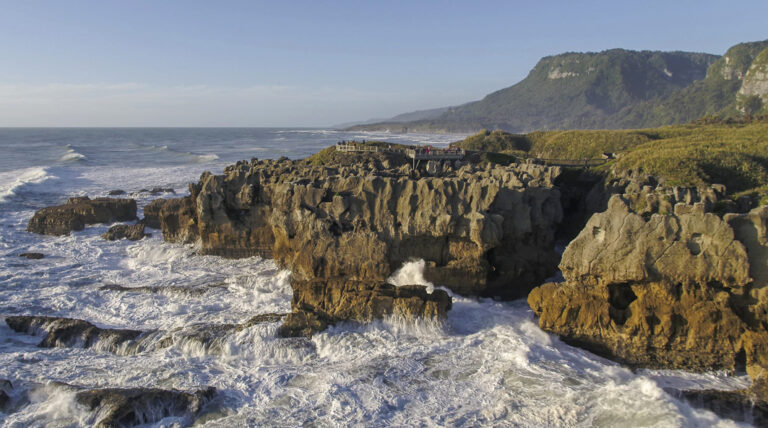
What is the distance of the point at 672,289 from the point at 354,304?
31.6 feet

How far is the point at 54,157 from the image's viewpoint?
85000 mm

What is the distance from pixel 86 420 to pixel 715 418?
15183 mm

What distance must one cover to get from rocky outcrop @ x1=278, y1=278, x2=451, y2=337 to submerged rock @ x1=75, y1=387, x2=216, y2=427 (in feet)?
12.6

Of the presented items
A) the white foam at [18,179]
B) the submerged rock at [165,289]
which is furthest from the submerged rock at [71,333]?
the white foam at [18,179]

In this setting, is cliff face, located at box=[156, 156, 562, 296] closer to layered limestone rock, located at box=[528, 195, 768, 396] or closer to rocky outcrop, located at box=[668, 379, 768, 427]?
layered limestone rock, located at box=[528, 195, 768, 396]

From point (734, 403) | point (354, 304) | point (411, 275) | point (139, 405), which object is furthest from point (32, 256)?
point (734, 403)

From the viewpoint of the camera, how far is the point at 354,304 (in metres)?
16.2

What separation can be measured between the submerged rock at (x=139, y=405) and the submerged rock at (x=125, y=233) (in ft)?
64.6

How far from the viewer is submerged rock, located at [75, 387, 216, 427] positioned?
37.9ft

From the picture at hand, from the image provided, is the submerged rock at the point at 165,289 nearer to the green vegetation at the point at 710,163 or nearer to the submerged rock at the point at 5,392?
the submerged rock at the point at 5,392

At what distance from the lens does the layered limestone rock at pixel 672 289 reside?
12758mm

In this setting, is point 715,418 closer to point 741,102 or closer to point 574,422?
point 574,422

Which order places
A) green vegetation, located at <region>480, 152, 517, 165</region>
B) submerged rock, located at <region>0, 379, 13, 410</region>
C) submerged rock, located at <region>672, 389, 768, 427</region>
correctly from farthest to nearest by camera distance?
green vegetation, located at <region>480, 152, 517, 165</region>
submerged rock, located at <region>0, 379, 13, 410</region>
submerged rock, located at <region>672, 389, 768, 427</region>

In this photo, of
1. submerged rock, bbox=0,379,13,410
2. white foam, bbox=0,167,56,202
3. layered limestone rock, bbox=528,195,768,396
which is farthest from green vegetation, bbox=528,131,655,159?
white foam, bbox=0,167,56,202
